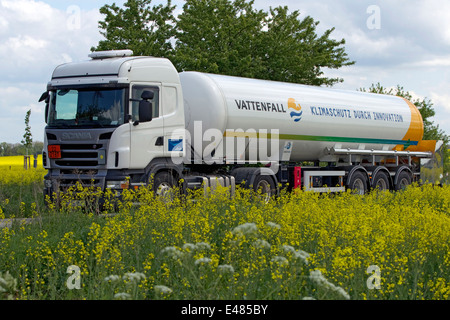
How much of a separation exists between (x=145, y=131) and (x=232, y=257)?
266 inches

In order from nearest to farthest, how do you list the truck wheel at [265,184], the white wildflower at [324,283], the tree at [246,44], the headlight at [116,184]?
the white wildflower at [324,283]
the headlight at [116,184]
the truck wheel at [265,184]
the tree at [246,44]

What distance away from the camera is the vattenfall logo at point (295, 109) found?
16859 mm

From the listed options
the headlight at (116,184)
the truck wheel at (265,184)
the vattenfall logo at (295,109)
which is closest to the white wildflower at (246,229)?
the headlight at (116,184)

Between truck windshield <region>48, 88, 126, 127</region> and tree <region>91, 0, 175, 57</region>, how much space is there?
14530mm

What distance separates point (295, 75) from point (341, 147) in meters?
13.0

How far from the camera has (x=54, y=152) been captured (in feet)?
43.6

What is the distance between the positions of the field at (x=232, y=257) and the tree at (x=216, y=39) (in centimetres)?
1682

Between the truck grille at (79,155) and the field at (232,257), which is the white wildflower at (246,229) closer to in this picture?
the field at (232,257)

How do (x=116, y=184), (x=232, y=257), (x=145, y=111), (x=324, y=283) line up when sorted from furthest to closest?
(x=145, y=111) < (x=116, y=184) < (x=232, y=257) < (x=324, y=283)

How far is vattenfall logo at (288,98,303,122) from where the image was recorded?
16.9 metres

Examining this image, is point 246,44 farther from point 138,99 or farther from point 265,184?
point 138,99

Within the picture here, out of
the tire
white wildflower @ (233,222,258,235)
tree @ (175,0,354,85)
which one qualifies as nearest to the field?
white wildflower @ (233,222,258,235)

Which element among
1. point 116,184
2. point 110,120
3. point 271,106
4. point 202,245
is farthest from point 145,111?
point 202,245
